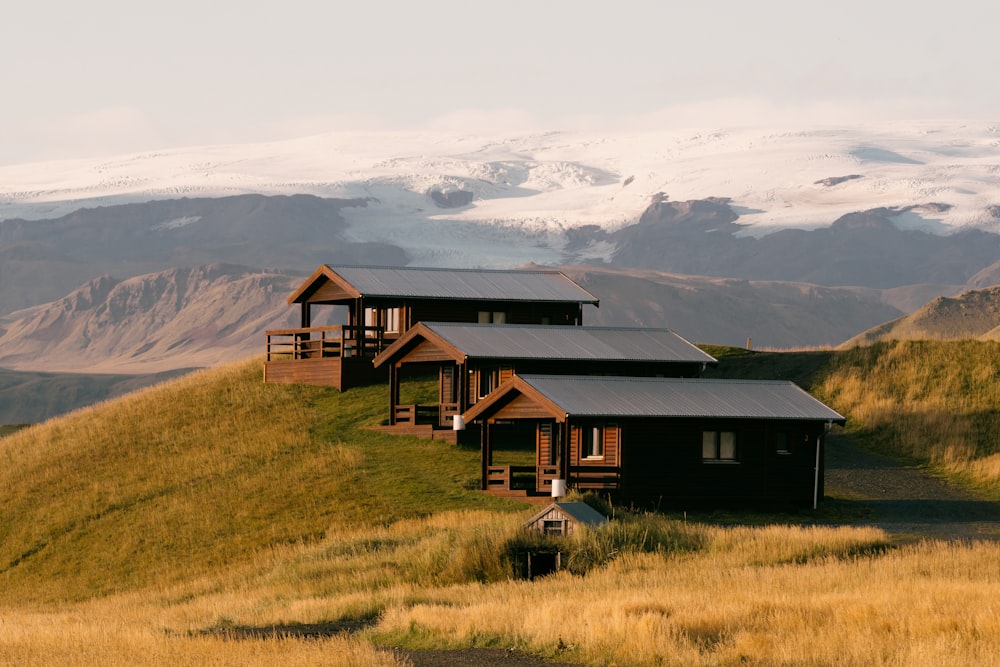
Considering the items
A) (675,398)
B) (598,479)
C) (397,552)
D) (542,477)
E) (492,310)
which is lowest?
(397,552)

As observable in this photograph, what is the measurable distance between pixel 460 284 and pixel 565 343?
1217 centimetres

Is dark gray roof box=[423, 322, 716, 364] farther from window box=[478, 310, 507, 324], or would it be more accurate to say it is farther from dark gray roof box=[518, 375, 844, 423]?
window box=[478, 310, 507, 324]

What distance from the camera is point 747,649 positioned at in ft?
85.4

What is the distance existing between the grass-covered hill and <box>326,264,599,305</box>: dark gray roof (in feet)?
18.3

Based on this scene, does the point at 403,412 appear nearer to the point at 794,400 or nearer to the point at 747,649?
the point at 794,400

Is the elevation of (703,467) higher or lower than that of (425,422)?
lower

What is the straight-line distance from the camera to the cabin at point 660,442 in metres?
52.5

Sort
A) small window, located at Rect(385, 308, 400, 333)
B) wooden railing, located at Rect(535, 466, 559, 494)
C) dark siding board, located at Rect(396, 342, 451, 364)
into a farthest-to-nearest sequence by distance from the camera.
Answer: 1. small window, located at Rect(385, 308, 400, 333)
2. dark siding board, located at Rect(396, 342, 451, 364)
3. wooden railing, located at Rect(535, 466, 559, 494)

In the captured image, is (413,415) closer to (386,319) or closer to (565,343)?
(565,343)

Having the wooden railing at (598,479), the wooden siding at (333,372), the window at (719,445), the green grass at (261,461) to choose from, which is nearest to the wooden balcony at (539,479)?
the wooden railing at (598,479)

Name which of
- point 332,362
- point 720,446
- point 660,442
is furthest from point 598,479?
point 332,362

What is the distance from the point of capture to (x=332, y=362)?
72.6 m

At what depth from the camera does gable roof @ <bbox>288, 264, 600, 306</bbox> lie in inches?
2867

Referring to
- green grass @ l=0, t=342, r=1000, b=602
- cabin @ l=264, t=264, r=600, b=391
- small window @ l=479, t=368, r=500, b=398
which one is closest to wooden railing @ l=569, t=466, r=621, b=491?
green grass @ l=0, t=342, r=1000, b=602
